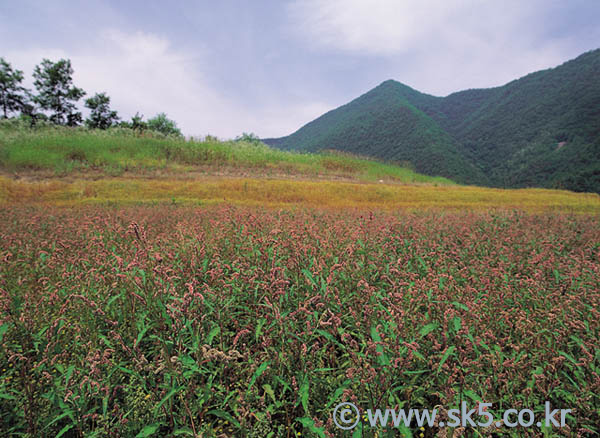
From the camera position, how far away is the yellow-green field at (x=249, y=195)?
9148 mm

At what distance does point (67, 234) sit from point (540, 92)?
81049 mm

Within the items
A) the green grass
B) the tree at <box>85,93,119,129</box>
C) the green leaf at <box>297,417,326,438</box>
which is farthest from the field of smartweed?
the tree at <box>85,93,119,129</box>

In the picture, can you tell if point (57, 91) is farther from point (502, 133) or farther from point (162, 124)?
point (502, 133)

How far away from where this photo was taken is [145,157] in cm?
1477

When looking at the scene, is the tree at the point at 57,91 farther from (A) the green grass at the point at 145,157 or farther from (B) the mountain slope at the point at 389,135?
(B) the mountain slope at the point at 389,135

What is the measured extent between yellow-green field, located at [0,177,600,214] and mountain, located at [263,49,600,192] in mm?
26031

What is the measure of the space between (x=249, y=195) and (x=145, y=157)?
8.28 meters

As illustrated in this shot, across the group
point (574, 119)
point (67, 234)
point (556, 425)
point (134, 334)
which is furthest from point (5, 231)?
point (574, 119)

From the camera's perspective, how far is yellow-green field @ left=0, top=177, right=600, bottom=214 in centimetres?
915

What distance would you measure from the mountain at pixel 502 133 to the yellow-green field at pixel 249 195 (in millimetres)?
26031

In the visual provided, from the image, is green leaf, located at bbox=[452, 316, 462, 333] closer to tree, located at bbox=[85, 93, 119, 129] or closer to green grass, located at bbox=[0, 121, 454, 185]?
green grass, located at bbox=[0, 121, 454, 185]

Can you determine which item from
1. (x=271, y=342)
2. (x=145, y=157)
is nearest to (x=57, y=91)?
(x=145, y=157)

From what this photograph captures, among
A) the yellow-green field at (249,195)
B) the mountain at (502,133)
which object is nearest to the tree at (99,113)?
the yellow-green field at (249,195)

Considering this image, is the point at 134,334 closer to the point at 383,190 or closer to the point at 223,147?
the point at 383,190
